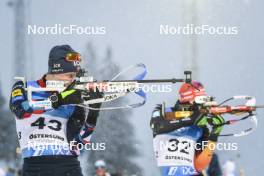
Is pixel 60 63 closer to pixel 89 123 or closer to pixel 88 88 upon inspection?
pixel 88 88

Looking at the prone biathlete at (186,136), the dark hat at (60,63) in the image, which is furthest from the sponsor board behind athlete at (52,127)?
the prone biathlete at (186,136)

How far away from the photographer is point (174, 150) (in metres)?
7.33

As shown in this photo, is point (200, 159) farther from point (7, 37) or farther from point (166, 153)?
point (7, 37)

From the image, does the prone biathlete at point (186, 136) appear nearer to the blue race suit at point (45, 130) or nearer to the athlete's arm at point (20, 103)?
the blue race suit at point (45, 130)

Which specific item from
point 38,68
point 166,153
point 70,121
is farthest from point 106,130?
point 70,121

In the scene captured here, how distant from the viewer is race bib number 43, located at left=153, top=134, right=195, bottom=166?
7.30 metres

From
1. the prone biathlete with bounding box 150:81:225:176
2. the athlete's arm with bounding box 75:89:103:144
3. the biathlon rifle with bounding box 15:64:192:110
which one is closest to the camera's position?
the biathlon rifle with bounding box 15:64:192:110

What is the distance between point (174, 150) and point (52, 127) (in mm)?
1313

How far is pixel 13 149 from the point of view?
34.3ft

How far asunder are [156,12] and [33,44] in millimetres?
1379

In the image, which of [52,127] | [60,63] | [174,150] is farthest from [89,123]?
[174,150]

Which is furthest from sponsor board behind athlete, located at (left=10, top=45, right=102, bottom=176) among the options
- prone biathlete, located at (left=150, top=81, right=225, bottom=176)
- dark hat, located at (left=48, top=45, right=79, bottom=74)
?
prone biathlete, located at (left=150, top=81, right=225, bottom=176)

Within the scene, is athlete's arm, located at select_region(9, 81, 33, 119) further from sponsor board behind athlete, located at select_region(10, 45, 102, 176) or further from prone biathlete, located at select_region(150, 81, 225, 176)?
prone biathlete, located at select_region(150, 81, 225, 176)

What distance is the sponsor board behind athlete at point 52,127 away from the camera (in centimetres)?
→ 626
